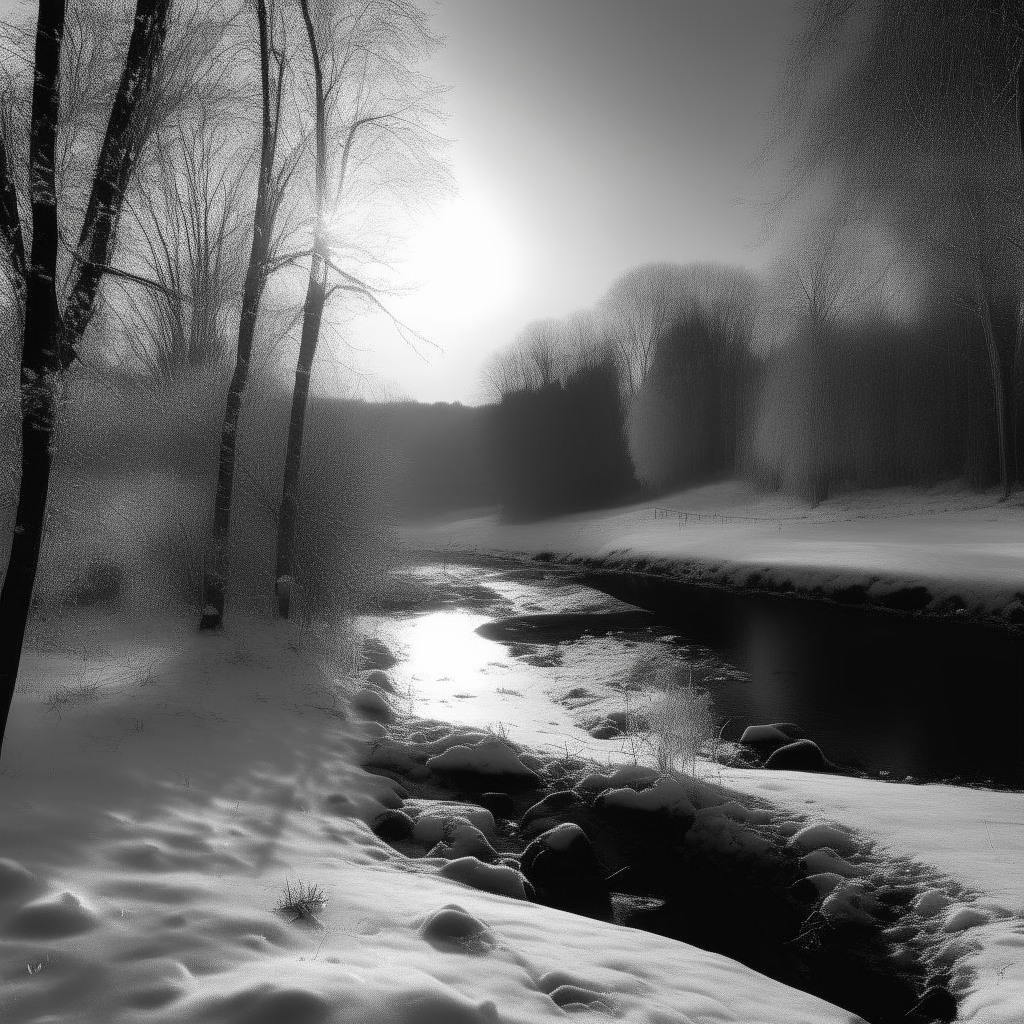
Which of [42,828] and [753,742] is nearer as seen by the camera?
[42,828]

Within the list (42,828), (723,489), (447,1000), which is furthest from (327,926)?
(723,489)

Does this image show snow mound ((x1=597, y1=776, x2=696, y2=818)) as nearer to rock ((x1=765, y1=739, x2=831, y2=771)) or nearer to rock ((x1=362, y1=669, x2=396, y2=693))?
rock ((x1=765, y1=739, x2=831, y2=771))

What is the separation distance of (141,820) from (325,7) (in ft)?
29.3

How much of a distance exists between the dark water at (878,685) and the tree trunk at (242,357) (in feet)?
21.2

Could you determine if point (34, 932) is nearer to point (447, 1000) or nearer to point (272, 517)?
point (447, 1000)

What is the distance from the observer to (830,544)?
22.3m

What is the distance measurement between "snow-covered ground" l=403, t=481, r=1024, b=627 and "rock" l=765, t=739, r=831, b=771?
29.6 ft

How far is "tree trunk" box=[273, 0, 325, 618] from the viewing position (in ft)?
29.0

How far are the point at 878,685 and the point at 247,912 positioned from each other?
10.8m

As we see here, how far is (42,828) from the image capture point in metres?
3.34

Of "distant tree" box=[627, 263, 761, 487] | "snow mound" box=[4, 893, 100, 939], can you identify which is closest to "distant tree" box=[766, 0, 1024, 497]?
"snow mound" box=[4, 893, 100, 939]

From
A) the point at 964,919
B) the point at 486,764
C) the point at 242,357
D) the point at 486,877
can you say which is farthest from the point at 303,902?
the point at 242,357

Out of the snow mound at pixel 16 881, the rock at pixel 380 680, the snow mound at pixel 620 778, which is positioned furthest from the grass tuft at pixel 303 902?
the rock at pixel 380 680

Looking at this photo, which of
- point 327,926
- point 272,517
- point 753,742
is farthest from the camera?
point 272,517
